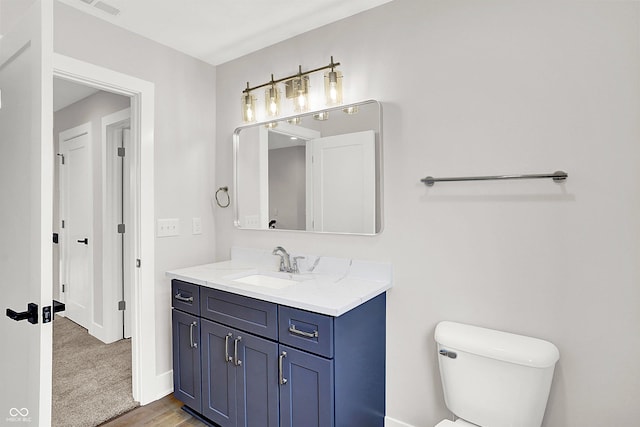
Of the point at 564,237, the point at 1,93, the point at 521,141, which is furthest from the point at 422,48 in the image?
the point at 1,93

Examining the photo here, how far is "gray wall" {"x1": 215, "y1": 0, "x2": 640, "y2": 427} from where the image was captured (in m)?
1.34

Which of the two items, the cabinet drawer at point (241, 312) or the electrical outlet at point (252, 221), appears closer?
the cabinet drawer at point (241, 312)

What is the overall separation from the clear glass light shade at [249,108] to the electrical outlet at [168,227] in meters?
0.88

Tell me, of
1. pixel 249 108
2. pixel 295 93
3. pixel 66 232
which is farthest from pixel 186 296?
Result: pixel 66 232

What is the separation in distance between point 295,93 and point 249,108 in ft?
1.36

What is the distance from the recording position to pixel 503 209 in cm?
156

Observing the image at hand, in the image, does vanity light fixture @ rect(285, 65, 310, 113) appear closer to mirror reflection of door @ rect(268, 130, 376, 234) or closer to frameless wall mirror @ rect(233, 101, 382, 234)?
frameless wall mirror @ rect(233, 101, 382, 234)

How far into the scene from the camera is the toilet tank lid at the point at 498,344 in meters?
1.34

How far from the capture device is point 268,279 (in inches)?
86.3

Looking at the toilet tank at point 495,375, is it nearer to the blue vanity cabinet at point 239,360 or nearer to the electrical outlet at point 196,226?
the blue vanity cabinet at point 239,360

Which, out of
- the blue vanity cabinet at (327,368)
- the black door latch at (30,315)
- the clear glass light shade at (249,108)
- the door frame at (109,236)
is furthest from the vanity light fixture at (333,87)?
the door frame at (109,236)

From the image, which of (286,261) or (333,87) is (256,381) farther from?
(333,87)

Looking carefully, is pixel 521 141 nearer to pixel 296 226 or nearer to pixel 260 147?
pixel 296 226

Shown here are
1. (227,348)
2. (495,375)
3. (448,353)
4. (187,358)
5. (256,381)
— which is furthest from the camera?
(187,358)
